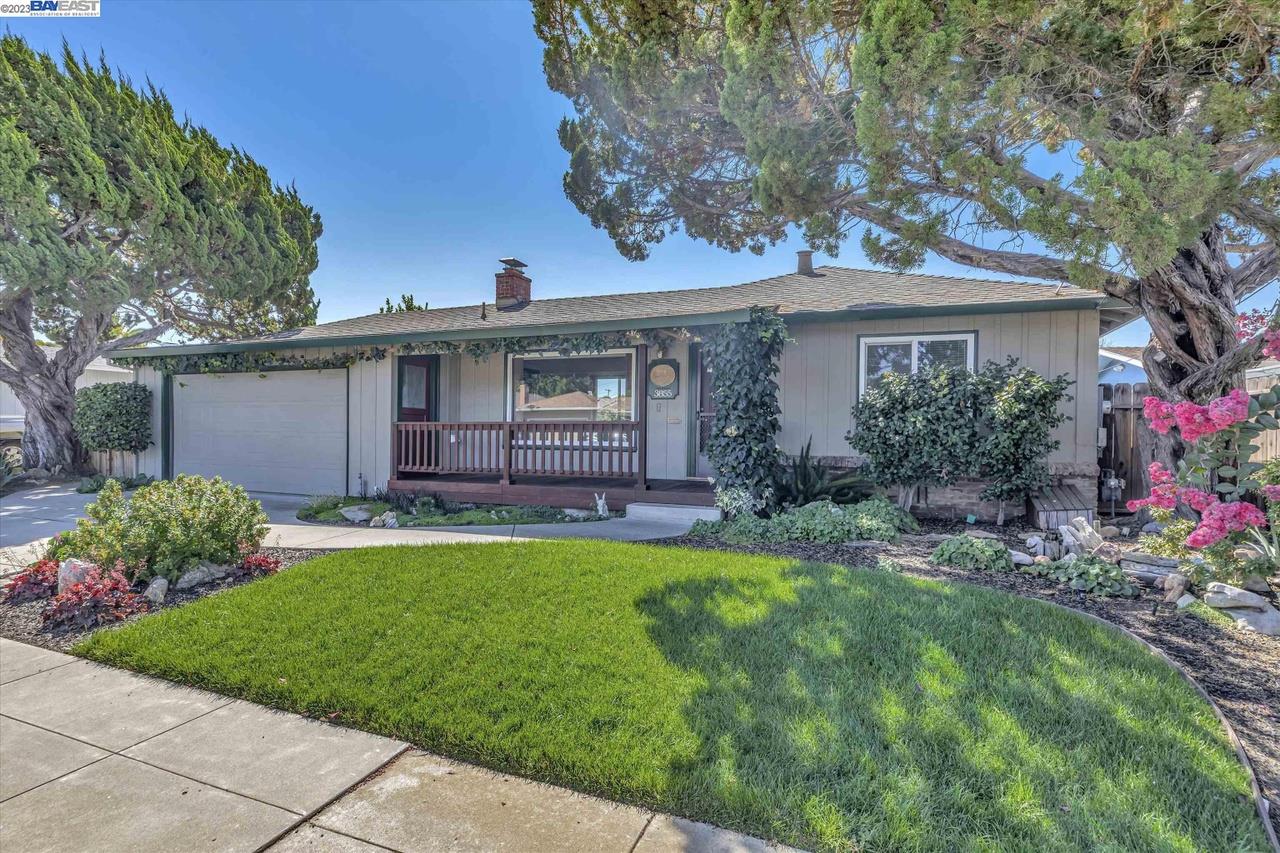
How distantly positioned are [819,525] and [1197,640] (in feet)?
10.2

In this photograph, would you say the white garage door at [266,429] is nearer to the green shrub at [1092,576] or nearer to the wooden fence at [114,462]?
the wooden fence at [114,462]

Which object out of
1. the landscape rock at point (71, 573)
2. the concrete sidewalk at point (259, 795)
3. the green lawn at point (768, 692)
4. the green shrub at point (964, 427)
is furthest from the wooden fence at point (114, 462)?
the green shrub at point (964, 427)

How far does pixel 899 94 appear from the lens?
495cm

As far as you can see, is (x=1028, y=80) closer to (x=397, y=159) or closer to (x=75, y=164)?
(x=397, y=159)

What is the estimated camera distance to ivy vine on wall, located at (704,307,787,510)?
7.31 m

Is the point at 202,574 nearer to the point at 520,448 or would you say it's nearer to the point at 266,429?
the point at 520,448

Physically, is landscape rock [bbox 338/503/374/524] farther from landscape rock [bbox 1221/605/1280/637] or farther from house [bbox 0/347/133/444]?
house [bbox 0/347/133/444]

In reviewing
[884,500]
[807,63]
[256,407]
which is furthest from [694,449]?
[256,407]

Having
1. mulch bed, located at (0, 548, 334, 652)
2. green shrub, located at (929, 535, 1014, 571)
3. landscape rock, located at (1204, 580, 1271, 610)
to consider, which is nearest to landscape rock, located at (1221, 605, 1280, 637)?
landscape rock, located at (1204, 580, 1271, 610)

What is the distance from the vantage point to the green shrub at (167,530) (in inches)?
182

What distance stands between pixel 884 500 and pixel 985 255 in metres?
2.89

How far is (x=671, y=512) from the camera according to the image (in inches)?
310

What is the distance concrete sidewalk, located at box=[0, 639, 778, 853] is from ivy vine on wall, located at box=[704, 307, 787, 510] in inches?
207

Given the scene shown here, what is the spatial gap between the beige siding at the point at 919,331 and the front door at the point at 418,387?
5.79m
